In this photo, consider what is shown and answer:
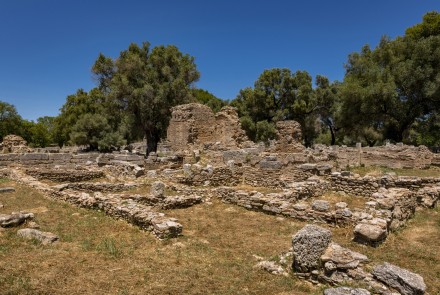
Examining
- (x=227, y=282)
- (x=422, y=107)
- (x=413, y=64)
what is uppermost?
(x=413, y=64)

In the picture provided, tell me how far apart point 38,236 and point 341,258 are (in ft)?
23.3

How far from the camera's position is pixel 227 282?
6.24 meters

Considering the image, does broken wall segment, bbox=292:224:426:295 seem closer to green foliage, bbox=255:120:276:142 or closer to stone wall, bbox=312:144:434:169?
stone wall, bbox=312:144:434:169

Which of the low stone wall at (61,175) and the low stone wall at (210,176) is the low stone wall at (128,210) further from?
the low stone wall at (210,176)

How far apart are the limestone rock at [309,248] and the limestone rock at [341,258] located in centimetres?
13

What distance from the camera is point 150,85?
3450cm

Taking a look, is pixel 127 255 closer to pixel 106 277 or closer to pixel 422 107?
pixel 106 277

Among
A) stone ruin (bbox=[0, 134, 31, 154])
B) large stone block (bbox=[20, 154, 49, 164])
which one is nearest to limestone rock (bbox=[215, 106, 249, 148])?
large stone block (bbox=[20, 154, 49, 164])

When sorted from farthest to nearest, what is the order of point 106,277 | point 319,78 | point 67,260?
1. point 319,78
2. point 67,260
3. point 106,277

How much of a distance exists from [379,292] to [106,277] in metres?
4.85

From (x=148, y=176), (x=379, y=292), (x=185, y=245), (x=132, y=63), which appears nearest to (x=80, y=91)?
(x=132, y=63)

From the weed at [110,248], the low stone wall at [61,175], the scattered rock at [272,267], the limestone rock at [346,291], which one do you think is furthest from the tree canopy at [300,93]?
the limestone rock at [346,291]

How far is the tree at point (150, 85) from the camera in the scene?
113ft

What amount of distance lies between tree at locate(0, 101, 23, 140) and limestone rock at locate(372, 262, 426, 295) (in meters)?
67.9
